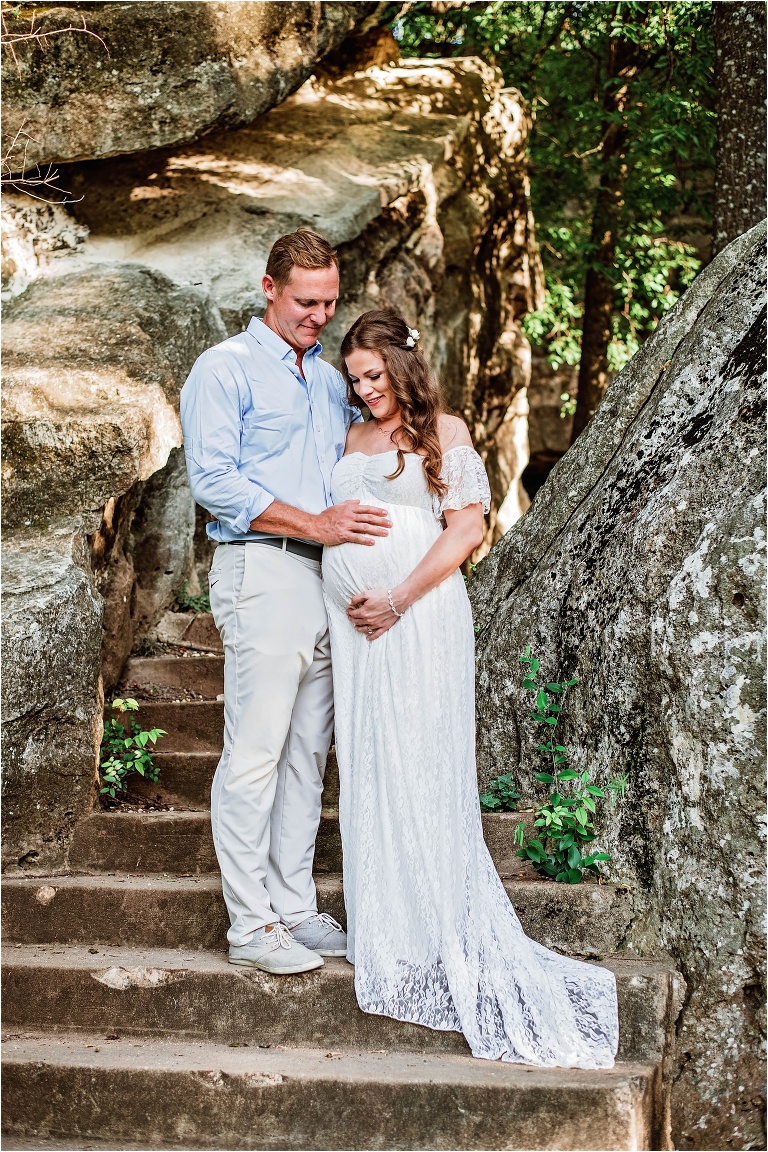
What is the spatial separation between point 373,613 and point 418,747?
1.55 feet

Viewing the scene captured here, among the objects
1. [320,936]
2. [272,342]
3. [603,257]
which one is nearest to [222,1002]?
[320,936]

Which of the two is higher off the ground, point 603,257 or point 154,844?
point 603,257

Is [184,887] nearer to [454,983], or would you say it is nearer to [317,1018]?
[317,1018]

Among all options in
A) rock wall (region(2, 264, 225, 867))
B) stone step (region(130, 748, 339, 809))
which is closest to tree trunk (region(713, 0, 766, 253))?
rock wall (region(2, 264, 225, 867))

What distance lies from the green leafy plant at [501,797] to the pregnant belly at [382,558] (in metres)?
1.07

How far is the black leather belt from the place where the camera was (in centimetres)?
376

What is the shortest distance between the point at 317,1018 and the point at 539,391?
9900 mm

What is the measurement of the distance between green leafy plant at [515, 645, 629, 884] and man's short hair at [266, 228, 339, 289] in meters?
1.78

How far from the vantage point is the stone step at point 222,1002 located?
341 cm

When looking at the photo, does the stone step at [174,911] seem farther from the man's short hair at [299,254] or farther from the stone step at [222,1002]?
the man's short hair at [299,254]

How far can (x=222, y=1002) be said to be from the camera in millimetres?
3619

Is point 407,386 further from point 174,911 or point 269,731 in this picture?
point 174,911

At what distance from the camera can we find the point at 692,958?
3502 millimetres

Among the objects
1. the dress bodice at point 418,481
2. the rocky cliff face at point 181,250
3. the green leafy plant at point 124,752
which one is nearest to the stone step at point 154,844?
the rocky cliff face at point 181,250
